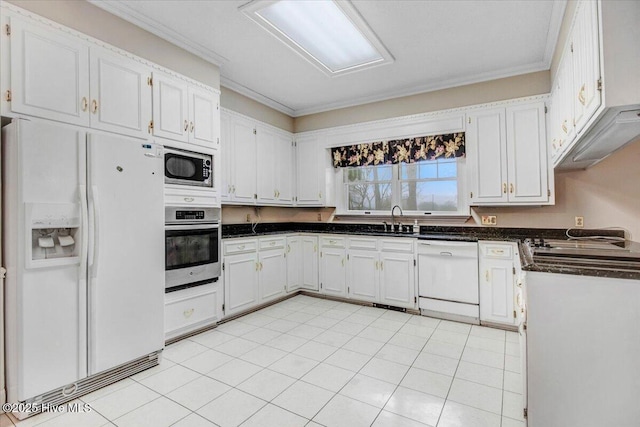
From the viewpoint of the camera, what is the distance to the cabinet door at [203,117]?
10.0 ft

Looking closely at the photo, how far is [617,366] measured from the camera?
1369 mm

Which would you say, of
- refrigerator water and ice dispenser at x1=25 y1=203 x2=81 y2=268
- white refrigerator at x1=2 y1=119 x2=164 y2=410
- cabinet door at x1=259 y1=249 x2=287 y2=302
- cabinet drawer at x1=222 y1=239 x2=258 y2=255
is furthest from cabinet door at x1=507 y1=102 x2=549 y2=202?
refrigerator water and ice dispenser at x1=25 y1=203 x2=81 y2=268

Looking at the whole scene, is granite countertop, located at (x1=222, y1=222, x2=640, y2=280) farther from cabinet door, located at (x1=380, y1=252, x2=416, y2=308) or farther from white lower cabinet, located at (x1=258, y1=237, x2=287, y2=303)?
cabinet door, located at (x1=380, y1=252, x2=416, y2=308)

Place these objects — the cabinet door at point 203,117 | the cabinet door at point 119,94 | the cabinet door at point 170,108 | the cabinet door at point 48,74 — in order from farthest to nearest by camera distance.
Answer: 1. the cabinet door at point 203,117
2. the cabinet door at point 170,108
3. the cabinet door at point 119,94
4. the cabinet door at point 48,74

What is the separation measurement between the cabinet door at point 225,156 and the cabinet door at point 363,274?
69.8 inches

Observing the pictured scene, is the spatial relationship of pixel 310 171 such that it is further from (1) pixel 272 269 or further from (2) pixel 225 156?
(1) pixel 272 269

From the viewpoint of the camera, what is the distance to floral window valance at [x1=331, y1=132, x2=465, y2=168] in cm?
389

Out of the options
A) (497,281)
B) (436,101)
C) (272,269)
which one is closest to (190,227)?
(272,269)

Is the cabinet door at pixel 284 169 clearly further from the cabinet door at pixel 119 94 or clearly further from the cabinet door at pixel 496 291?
the cabinet door at pixel 496 291

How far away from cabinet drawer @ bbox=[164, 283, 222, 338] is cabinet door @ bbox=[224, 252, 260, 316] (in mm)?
177

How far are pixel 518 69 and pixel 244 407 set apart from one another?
163 inches

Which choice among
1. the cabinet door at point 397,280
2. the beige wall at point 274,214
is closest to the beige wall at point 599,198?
the cabinet door at point 397,280

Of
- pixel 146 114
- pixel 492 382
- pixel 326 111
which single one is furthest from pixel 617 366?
pixel 326 111

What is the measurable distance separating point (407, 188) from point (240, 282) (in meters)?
2.60
